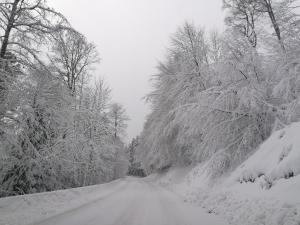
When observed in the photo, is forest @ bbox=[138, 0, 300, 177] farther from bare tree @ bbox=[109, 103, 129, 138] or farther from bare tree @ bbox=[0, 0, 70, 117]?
bare tree @ bbox=[109, 103, 129, 138]

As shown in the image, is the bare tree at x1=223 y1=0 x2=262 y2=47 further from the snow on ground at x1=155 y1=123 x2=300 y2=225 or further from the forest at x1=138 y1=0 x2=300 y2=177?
the snow on ground at x1=155 y1=123 x2=300 y2=225

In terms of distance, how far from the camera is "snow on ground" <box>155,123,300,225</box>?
19.2ft

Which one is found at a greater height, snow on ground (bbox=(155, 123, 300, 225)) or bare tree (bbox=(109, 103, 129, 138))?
bare tree (bbox=(109, 103, 129, 138))

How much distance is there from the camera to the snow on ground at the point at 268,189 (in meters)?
5.84

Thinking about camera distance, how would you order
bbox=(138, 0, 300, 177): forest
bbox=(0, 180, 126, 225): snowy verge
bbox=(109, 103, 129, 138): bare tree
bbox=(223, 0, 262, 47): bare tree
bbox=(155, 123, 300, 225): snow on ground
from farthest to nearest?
1. bbox=(109, 103, 129, 138): bare tree
2. bbox=(223, 0, 262, 47): bare tree
3. bbox=(138, 0, 300, 177): forest
4. bbox=(0, 180, 126, 225): snowy verge
5. bbox=(155, 123, 300, 225): snow on ground

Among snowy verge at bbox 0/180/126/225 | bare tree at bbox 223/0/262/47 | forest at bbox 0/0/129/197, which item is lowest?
snowy verge at bbox 0/180/126/225

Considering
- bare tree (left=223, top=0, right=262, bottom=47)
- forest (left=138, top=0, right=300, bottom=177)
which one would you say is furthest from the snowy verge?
bare tree (left=223, top=0, right=262, bottom=47)

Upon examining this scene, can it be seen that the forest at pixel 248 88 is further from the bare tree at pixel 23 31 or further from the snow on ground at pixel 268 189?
the bare tree at pixel 23 31

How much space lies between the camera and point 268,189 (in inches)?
288

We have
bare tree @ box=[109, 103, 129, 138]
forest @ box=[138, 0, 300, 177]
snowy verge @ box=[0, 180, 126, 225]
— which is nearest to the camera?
snowy verge @ box=[0, 180, 126, 225]

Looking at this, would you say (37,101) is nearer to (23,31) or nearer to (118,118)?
(23,31)

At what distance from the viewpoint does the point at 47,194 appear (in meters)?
10.8

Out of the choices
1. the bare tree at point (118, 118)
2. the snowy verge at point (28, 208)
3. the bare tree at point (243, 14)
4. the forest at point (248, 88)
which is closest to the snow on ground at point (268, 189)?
the forest at point (248, 88)

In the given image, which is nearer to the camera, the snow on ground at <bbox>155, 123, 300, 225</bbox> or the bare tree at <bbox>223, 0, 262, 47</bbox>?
the snow on ground at <bbox>155, 123, 300, 225</bbox>
